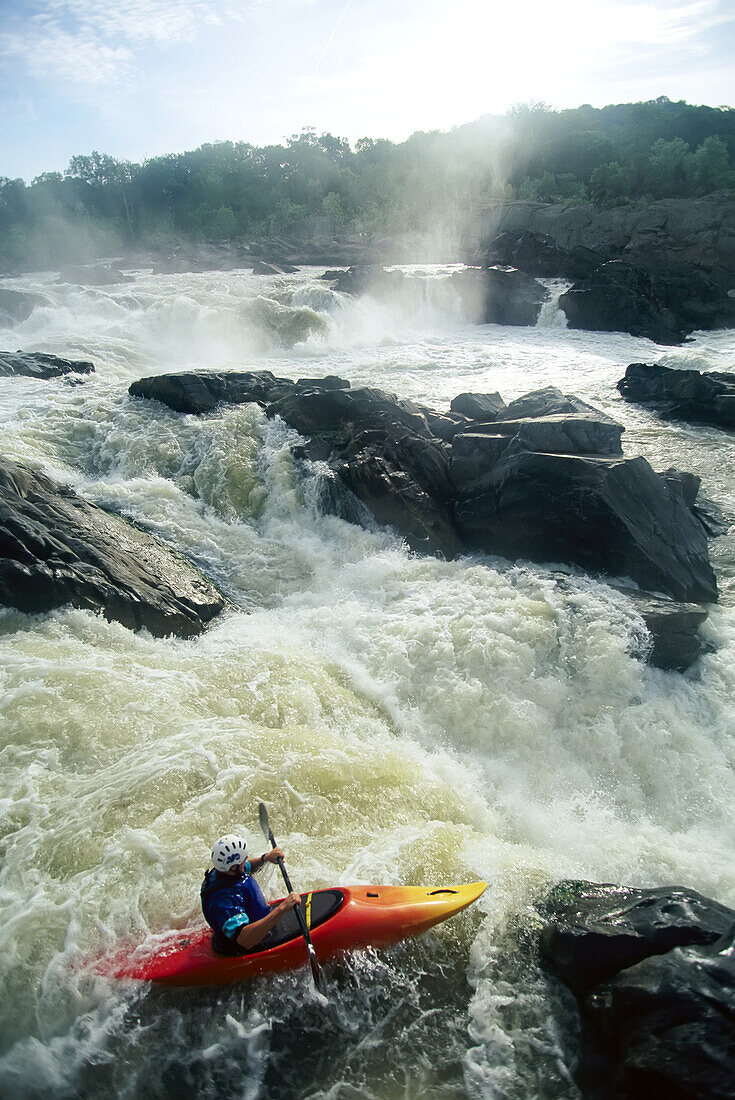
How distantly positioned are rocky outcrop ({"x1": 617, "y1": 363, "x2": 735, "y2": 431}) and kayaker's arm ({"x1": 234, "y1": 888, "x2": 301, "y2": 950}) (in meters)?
13.8

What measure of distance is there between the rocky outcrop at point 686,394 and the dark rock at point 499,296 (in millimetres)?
10423

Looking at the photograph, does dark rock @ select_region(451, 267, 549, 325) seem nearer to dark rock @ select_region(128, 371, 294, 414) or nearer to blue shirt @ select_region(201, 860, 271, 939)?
dark rock @ select_region(128, 371, 294, 414)

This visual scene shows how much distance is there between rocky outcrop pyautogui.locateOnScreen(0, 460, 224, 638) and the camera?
6273mm

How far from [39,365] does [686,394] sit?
1509 cm

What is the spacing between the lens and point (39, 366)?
13.9 meters

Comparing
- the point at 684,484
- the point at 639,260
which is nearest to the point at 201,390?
the point at 684,484

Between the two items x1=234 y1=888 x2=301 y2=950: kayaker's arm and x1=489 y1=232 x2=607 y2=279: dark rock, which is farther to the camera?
x1=489 y1=232 x2=607 y2=279: dark rock

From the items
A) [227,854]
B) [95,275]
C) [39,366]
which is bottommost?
[227,854]

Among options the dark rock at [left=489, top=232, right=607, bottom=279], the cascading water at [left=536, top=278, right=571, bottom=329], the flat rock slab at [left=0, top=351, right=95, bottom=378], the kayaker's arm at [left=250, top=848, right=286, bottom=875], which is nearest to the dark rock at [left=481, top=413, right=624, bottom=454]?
the kayaker's arm at [left=250, top=848, right=286, bottom=875]

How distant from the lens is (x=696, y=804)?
206 inches

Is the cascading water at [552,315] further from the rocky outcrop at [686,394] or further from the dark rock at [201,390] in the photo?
the dark rock at [201,390]

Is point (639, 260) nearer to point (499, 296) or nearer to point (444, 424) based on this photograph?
point (499, 296)

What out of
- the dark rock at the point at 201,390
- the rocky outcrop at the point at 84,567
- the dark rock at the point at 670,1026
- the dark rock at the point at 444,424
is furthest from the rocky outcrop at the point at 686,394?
the dark rock at the point at 670,1026

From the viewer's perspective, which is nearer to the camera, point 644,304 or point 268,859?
point 268,859
